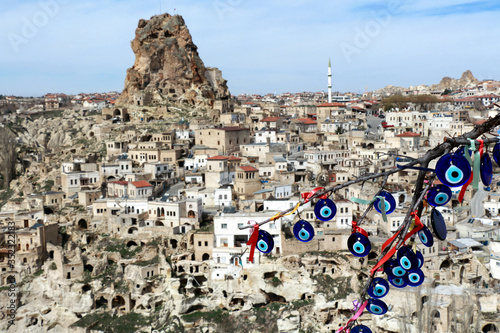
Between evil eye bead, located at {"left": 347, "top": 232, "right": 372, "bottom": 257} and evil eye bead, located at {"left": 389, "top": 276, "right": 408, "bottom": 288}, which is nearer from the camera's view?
evil eye bead, located at {"left": 389, "top": 276, "right": 408, "bottom": 288}

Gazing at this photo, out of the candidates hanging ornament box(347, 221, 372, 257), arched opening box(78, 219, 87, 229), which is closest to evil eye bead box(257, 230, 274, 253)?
hanging ornament box(347, 221, 372, 257)

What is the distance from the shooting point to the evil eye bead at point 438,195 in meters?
2.88

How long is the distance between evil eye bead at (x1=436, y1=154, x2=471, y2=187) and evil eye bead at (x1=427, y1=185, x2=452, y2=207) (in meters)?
0.24

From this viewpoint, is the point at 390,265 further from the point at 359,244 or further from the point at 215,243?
the point at 215,243

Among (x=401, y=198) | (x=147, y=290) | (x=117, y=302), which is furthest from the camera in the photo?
(x=401, y=198)

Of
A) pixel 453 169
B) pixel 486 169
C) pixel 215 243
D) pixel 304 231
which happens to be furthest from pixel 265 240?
pixel 215 243

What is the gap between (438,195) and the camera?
289 cm

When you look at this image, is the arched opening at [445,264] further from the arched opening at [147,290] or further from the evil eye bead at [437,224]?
the evil eye bead at [437,224]

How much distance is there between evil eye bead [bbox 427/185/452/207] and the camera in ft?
9.46

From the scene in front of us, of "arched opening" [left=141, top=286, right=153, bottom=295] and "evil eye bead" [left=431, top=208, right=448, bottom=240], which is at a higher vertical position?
"evil eye bead" [left=431, top=208, right=448, bottom=240]

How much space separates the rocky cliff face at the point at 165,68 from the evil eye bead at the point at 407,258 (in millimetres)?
43046

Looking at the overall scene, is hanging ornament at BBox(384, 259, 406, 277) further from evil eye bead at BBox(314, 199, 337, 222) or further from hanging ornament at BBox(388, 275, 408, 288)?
evil eye bead at BBox(314, 199, 337, 222)

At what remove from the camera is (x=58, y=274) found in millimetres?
21766

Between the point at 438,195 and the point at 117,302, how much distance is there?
65.5ft
